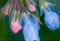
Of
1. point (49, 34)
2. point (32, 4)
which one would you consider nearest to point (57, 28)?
point (49, 34)

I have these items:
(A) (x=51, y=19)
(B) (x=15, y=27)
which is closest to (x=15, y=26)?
(B) (x=15, y=27)

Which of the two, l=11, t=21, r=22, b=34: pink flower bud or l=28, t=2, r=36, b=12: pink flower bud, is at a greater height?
l=28, t=2, r=36, b=12: pink flower bud

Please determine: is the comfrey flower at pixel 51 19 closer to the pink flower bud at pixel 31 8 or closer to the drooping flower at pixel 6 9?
the pink flower bud at pixel 31 8

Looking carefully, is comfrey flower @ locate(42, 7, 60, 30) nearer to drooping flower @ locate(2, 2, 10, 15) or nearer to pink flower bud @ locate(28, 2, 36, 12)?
pink flower bud @ locate(28, 2, 36, 12)

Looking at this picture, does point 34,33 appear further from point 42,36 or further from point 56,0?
point 56,0

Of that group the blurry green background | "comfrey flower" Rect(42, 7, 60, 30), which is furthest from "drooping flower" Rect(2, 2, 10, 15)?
"comfrey flower" Rect(42, 7, 60, 30)

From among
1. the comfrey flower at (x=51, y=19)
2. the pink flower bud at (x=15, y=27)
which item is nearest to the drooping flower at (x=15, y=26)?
the pink flower bud at (x=15, y=27)
